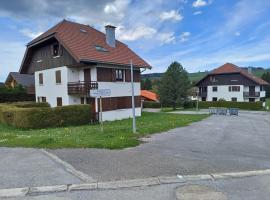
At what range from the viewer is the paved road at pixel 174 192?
16.5 ft

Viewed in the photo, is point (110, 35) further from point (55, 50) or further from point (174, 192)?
point (174, 192)

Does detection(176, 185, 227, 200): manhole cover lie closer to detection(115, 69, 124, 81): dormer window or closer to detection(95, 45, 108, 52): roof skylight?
detection(115, 69, 124, 81): dormer window

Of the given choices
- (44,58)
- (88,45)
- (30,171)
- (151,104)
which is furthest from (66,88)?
(151,104)

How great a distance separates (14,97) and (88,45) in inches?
653

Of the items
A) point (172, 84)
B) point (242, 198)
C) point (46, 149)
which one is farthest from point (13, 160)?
point (172, 84)

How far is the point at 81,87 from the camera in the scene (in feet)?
75.4

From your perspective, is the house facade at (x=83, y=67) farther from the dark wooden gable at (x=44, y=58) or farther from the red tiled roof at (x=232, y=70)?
the red tiled roof at (x=232, y=70)

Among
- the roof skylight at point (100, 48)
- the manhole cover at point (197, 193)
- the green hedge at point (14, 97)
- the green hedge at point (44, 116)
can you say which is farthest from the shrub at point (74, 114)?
the green hedge at point (14, 97)

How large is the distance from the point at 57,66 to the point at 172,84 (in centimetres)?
2638

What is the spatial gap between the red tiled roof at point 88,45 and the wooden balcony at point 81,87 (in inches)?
85.0

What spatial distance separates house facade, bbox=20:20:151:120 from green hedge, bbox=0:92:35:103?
7.29m

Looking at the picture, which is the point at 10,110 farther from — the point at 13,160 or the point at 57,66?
the point at 13,160

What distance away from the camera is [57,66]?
2556 centimetres

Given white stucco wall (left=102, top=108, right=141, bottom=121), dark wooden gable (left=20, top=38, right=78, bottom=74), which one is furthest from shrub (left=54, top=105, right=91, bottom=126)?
dark wooden gable (left=20, top=38, right=78, bottom=74)
